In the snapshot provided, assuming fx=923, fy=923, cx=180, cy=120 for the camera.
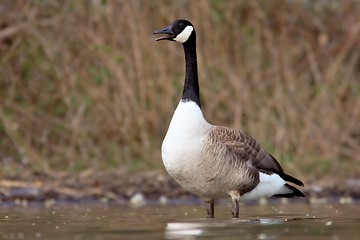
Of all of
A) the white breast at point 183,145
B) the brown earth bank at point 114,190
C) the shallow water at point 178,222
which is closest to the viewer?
the shallow water at point 178,222

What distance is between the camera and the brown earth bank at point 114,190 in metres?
11.5

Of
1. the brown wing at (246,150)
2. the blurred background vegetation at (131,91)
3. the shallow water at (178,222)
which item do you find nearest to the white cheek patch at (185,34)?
the brown wing at (246,150)

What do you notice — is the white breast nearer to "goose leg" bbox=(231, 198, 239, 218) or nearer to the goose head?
"goose leg" bbox=(231, 198, 239, 218)

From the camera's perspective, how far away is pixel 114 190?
1198cm

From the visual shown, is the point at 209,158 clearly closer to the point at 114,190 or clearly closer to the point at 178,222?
the point at 178,222

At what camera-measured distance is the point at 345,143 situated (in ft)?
45.2

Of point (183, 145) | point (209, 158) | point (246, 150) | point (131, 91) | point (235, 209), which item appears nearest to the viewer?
point (183, 145)

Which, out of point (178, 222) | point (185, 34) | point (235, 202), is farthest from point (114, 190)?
point (178, 222)

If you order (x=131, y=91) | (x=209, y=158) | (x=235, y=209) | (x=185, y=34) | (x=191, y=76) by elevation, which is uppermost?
(x=131, y=91)

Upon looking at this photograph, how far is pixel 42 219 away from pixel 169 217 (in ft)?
4.06

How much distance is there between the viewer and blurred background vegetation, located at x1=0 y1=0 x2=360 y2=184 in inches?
528

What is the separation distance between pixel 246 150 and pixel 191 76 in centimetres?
97

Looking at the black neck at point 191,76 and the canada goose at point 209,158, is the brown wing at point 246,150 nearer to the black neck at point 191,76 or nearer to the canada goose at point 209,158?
the canada goose at point 209,158

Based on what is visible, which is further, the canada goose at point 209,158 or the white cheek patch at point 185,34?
the white cheek patch at point 185,34
